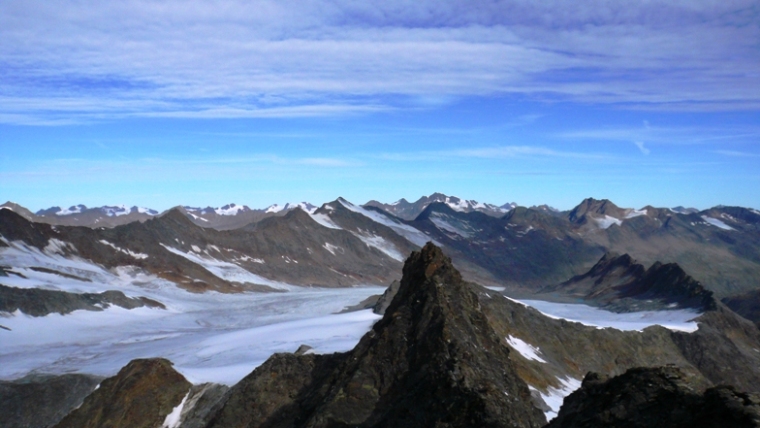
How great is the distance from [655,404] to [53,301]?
269ft

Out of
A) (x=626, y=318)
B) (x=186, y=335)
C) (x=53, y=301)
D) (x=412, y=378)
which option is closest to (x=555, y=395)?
(x=412, y=378)

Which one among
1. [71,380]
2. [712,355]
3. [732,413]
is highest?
[732,413]

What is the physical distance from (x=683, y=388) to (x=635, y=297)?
129 metres

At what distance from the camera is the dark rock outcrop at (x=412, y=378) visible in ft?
58.5

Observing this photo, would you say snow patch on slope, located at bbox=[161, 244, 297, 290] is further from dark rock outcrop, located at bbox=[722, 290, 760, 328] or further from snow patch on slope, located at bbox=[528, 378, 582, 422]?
dark rock outcrop, located at bbox=[722, 290, 760, 328]

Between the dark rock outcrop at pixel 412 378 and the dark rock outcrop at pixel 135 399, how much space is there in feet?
14.1

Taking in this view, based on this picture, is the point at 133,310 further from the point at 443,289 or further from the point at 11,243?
the point at 443,289

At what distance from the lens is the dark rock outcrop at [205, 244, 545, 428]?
702 inches

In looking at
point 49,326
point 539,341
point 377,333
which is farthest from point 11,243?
point 377,333

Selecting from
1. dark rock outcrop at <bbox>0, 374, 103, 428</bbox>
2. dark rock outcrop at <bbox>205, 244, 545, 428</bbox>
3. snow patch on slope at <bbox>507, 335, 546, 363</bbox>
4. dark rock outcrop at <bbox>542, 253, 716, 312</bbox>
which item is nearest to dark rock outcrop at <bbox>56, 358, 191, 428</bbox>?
dark rock outcrop at <bbox>205, 244, 545, 428</bbox>

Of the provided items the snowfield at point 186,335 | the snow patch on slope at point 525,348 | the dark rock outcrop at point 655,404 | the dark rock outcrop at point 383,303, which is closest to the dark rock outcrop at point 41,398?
the snowfield at point 186,335

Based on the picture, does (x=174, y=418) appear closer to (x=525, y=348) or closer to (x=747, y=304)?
(x=525, y=348)

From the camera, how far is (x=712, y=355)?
2960 inches

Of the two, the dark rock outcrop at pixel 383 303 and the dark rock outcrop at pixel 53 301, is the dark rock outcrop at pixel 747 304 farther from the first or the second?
the dark rock outcrop at pixel 53 301
